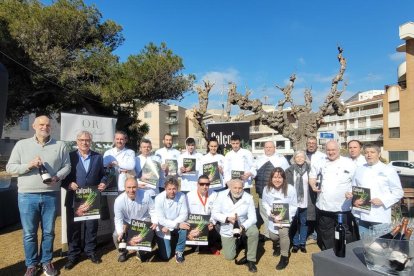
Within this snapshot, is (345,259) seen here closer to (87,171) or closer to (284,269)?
(284,269)

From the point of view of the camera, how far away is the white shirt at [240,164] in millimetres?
6258

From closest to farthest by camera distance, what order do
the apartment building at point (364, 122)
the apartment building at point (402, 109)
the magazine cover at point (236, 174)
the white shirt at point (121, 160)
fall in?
the white shirt at point (121, 160) < the magazine cover at point (236, 174) < the apartment building at point (402, 109) < the apartment building at point (364, 122)

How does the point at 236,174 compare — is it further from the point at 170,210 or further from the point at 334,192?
the point at 334,192

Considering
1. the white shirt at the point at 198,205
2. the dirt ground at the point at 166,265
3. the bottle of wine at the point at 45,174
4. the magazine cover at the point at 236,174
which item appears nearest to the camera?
the bottle of wine at the point at 45,174

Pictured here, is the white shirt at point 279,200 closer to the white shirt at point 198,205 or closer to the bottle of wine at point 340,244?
the white shirt at point 198,205

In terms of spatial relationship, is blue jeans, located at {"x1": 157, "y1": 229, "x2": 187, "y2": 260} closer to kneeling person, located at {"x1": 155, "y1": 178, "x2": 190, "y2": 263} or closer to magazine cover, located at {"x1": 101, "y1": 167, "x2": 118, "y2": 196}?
kneeling person, located at {"x1": 155, "y1": 178, "x2": 190, "y2": 263}

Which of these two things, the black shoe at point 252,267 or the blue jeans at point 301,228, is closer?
the black shoe at point 252,267

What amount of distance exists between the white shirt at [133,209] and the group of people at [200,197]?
2cm

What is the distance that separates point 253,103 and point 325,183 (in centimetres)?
1018

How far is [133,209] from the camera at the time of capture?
16.8 ft

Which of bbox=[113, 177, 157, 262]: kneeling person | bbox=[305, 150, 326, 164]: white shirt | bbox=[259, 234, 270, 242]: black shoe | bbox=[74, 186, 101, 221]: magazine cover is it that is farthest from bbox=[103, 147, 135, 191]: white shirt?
bbox=[305, 150, 326, 164]: white shirt

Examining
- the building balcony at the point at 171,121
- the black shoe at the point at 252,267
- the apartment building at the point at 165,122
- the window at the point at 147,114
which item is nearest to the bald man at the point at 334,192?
the black shoe at the point at 252,267

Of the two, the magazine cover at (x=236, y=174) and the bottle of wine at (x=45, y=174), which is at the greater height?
the bottle of wine at (x=45, y=174)

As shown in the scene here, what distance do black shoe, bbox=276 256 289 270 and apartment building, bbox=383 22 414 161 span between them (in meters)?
36.4
